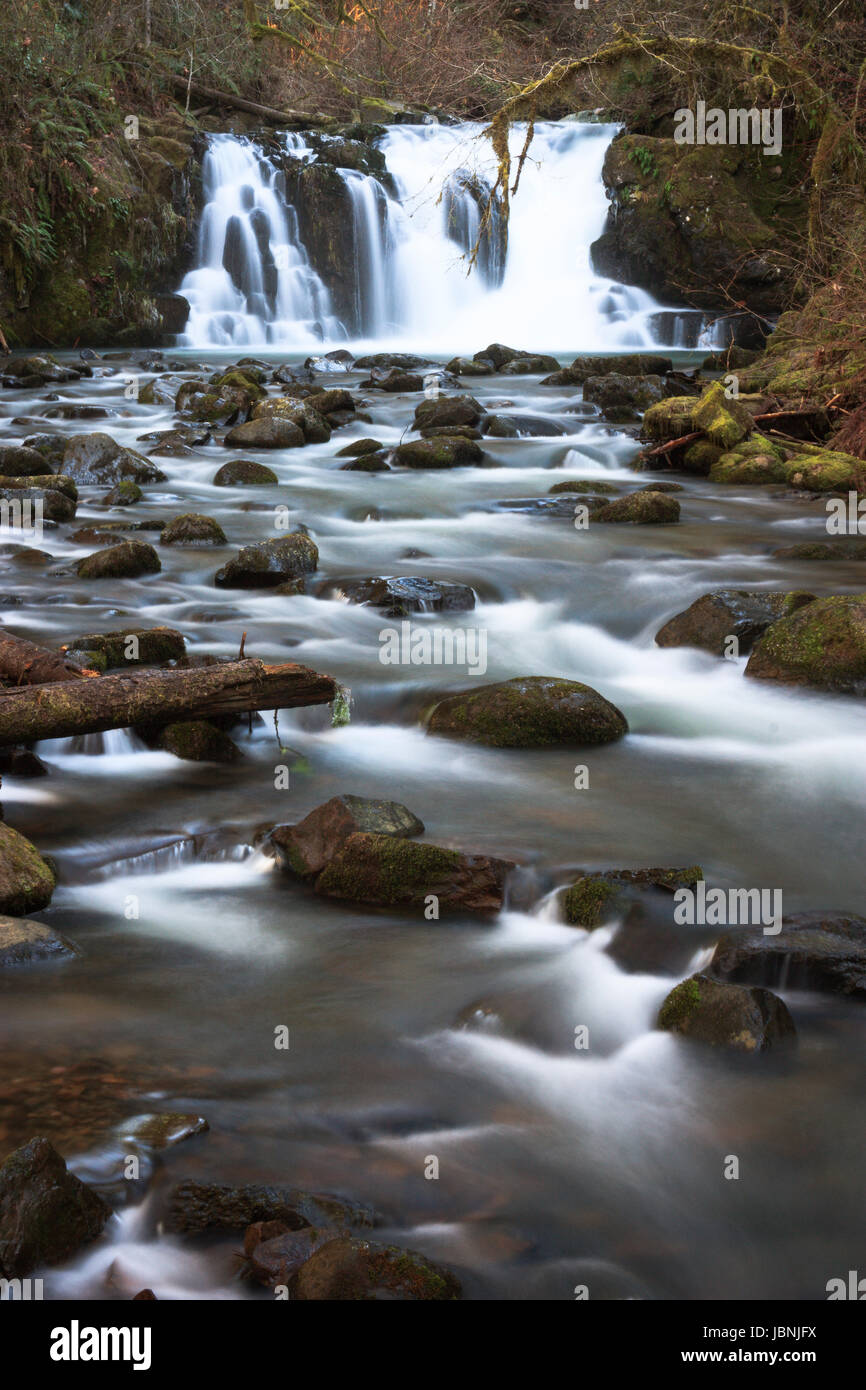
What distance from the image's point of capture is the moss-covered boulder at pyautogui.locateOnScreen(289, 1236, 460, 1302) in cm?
249

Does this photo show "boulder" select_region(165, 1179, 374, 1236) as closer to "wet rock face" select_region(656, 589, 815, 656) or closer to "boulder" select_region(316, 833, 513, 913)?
"boulder" select_region(316, 833, 513, 913)

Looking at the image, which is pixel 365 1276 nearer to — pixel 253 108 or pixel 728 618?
pixel 728 618

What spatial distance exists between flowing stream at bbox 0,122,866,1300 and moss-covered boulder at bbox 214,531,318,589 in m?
0.15

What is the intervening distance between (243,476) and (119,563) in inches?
127

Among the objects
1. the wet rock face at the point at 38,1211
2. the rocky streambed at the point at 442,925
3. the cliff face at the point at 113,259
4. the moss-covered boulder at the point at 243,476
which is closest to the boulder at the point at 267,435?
the moss-covered boulder at the point at 243,476

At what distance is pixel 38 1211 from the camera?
2.63 m

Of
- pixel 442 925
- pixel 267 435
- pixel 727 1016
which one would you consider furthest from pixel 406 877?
pixel 267 435

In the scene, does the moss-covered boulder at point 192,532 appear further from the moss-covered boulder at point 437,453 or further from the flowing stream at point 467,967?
the moss-covered boulder at point 437,453

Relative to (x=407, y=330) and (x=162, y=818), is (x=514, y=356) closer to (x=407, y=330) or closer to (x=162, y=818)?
(x=407, y=330)

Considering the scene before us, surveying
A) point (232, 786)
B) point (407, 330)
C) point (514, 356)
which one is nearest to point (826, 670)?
point (232, 786)

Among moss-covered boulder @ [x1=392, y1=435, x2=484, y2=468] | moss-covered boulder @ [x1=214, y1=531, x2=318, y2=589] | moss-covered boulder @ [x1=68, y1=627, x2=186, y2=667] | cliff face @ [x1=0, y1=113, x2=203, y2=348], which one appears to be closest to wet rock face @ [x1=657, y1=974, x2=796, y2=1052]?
moss-covered boulder @ [x1=68, y1=627, x2=186, y2=667]

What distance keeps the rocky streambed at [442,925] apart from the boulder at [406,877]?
0.04 ft

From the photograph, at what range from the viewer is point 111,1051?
135 inches

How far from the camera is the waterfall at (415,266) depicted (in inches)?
774
